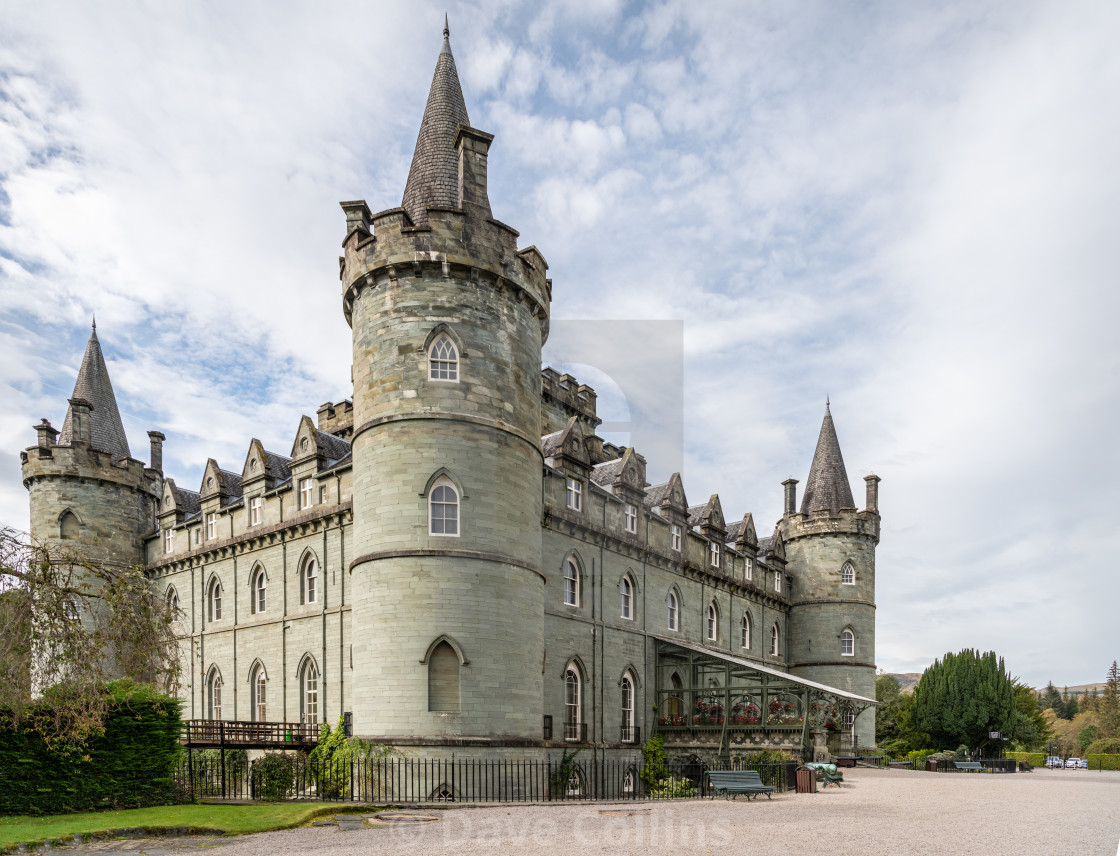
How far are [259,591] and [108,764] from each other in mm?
13319

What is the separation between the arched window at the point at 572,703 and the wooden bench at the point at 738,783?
697 cm

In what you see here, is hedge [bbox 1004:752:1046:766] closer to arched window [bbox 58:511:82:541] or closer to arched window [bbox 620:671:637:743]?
arched window [bbox 620:671:637:743]

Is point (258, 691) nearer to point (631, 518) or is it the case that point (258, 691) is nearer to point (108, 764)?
point (108, 764)

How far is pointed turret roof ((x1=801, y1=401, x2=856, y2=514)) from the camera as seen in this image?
47188 millimetres

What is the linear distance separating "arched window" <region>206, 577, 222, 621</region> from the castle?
0.11 meters

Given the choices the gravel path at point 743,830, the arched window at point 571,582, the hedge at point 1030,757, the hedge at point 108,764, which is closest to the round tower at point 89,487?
the hedge at point 108,764

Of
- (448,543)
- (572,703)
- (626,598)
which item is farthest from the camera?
(626,598)

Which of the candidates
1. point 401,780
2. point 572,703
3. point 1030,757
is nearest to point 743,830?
point 401,780

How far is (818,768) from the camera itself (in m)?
28.5

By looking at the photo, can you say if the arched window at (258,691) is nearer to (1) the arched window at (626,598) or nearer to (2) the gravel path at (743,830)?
(1) the arched window at (626,598)

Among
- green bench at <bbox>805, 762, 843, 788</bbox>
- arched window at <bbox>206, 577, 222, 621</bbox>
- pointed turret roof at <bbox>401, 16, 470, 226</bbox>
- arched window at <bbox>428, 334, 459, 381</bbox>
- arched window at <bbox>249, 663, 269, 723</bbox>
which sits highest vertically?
pointed turret roof at <bbox>401, 16, 470, 226</bbox>

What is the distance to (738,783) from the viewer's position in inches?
859

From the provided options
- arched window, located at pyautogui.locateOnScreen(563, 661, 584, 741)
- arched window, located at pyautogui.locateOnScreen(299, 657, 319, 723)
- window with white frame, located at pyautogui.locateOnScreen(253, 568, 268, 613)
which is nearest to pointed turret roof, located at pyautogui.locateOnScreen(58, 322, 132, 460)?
window with white frame, located at pyautogui.locateOnScreen(253, 568, 268, 613)

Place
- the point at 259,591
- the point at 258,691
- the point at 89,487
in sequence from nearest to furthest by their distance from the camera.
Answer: the point at 258,691, the point at 259,591, the point at 89,487
